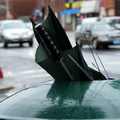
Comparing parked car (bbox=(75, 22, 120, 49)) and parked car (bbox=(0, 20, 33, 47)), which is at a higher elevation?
parked car (bbox=(75, 22, 120, 49))

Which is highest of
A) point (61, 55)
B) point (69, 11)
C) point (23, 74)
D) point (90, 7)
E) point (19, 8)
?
point (61, 55)

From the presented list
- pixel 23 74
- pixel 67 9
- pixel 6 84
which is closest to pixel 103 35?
pixel 23 74

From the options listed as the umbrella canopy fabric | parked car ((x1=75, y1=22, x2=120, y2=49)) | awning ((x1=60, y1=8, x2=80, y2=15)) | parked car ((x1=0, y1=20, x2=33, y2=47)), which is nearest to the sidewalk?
the umbrella canopy fabric

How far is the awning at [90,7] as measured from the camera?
61.7m

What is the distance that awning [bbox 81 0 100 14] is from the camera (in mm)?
61719

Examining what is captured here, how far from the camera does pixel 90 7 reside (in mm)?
63094

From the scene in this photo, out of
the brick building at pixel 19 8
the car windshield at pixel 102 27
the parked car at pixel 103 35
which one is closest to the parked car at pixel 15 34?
the parked car at pixel 103 35

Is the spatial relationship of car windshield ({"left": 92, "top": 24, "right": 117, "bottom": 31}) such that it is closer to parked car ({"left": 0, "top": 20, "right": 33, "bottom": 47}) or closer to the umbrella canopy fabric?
parked car ({"left": 0, "top": 20, "right": 33, "bottom": 47})

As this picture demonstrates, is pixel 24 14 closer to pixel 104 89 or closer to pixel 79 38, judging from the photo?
pixel 79 38

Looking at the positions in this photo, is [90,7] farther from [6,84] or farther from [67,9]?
[6,84]

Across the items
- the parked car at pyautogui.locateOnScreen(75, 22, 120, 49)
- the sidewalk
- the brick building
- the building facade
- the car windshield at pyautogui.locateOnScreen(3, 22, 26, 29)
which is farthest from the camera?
the brick building

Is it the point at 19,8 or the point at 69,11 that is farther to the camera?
the point at 19,8

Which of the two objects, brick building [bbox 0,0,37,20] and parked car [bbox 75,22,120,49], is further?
brick building [bbox 0,0,37,20]

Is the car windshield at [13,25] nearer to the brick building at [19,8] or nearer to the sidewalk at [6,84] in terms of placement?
the sidewalk at [6,84]
